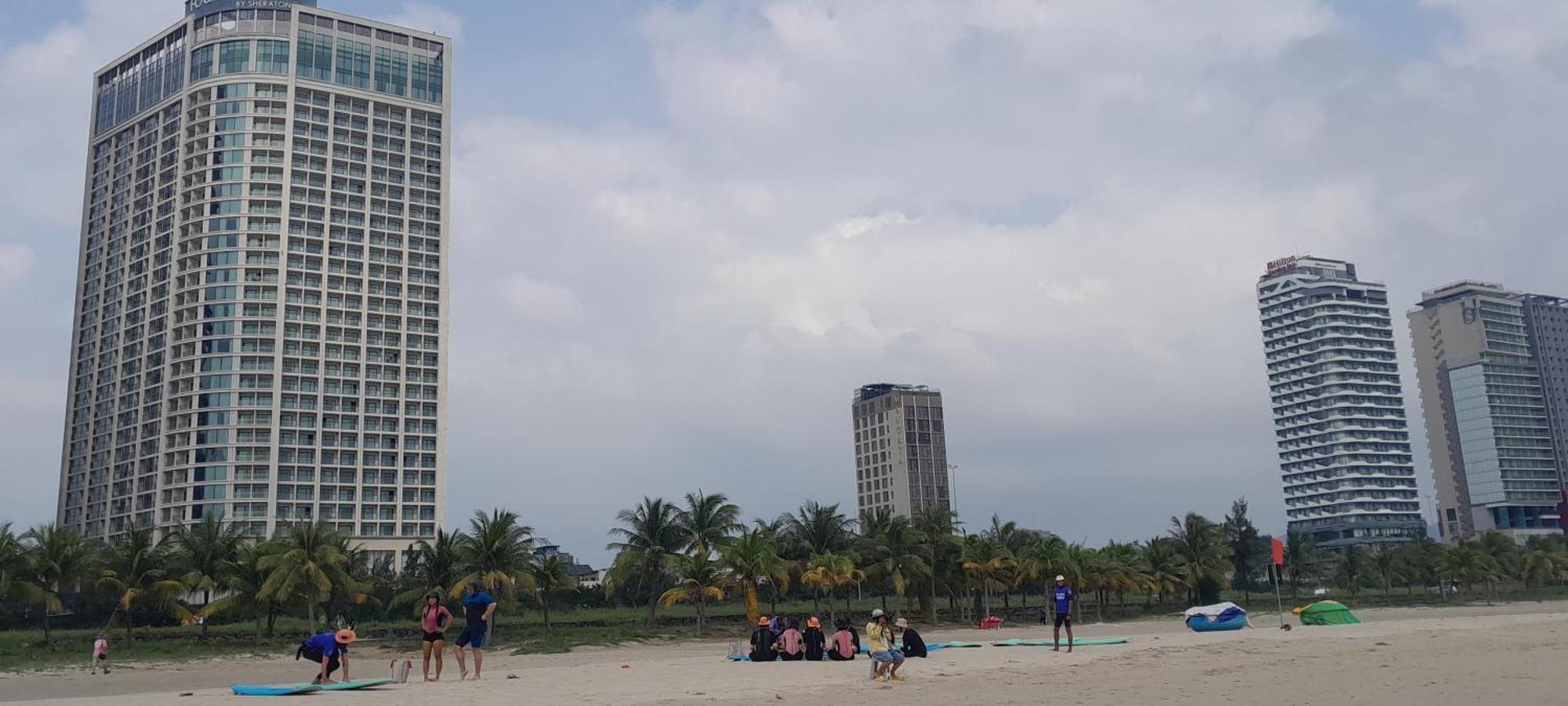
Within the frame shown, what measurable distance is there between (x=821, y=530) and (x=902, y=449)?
102198 millimetres

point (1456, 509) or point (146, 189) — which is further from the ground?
point (146, 189)

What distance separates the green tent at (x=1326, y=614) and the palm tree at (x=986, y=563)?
67.3 feet

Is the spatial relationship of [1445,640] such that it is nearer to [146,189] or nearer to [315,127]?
[315,127]

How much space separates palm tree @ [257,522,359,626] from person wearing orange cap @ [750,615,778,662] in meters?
24.5

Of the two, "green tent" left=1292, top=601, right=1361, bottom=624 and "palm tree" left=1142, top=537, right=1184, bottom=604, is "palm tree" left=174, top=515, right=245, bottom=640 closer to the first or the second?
"green tent" left=1292, top=601, right=1361, bottom=624

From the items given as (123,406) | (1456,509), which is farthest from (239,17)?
(1456,509)

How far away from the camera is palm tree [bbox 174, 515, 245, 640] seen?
146ft

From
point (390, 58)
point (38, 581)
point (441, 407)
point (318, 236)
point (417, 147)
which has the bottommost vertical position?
Result: point (38, 581)

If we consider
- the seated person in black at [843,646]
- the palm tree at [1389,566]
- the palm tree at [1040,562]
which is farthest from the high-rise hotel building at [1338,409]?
the seated person in black at [843,646]

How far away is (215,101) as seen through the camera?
104 meters

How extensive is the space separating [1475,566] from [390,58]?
101m

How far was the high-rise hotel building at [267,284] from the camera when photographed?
9869 cm

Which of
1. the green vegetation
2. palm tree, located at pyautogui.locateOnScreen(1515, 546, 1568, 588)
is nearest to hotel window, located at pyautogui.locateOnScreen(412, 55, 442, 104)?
the green vegetation

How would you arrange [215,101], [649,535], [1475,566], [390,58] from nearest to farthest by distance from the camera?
[649,535] < [1475,566] < [215,101] < [390,58]
